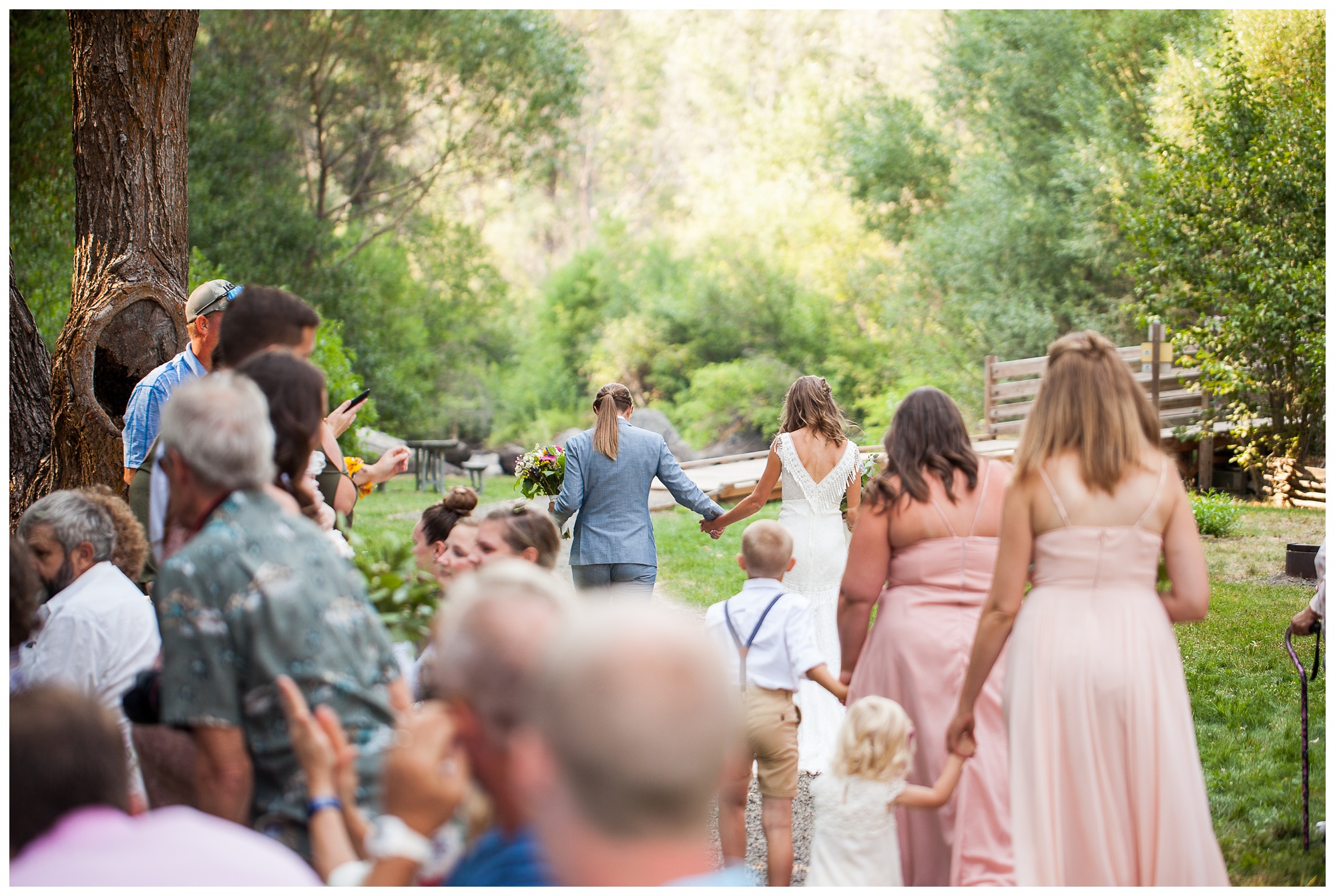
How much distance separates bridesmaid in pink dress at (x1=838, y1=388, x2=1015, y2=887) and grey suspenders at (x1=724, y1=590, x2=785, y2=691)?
26 centimetres

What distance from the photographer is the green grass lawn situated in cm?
440

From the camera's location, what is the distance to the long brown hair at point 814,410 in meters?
5.81

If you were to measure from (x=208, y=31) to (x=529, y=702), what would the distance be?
921 inches

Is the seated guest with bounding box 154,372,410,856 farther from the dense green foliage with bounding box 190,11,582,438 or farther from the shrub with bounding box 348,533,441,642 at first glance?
the dense green foliage with bounding box 190,11,582,438

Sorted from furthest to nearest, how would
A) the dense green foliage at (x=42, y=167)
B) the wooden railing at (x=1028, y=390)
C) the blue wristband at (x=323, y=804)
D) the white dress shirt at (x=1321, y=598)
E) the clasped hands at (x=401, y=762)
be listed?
the wooden railing at (x=1028, y=390) → the dense green foliage at (x=42, y=167) → the white dress shirt at (x=1321, y=598) → the blue wristband at (x=323, y=804) → the clasped hands at (x=401, y=762)

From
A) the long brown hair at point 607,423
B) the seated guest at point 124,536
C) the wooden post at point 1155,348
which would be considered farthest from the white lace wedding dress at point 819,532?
the wooden post at point 1155,348

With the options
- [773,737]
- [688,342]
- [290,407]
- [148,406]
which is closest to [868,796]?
[773,737]

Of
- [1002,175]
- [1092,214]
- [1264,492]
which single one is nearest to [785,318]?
[1002,175]

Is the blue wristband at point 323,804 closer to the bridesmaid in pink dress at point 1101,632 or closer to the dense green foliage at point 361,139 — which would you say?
the bridesmaid in pink dress at point 1101,632

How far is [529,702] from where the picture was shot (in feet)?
5.54

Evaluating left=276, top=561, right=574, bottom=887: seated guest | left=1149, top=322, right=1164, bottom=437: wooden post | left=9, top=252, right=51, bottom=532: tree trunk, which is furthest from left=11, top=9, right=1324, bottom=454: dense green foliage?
left=276, top=561, right=574, bottom=887: seated guest

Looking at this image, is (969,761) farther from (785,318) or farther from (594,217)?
(594,217)

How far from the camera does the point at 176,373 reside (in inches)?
163

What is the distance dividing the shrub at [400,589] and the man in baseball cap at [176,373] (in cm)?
132
